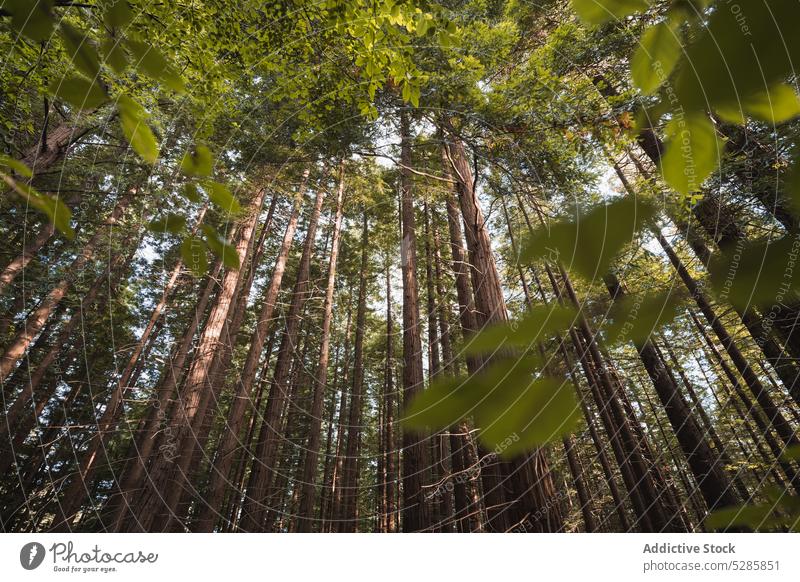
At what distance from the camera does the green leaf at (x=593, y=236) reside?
443mm

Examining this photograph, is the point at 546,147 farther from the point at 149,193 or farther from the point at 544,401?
the point at 149,193

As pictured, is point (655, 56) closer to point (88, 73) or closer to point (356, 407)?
point (88, 73)

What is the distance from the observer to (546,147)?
14.3ft

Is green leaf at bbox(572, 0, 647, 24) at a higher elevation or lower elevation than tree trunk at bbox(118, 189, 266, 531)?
lower

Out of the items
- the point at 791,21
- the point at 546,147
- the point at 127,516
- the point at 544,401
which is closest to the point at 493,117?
the point at 546,147

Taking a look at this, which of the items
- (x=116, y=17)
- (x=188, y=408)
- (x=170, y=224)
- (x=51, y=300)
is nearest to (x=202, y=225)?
(x=170, y=224)

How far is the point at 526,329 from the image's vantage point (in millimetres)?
440

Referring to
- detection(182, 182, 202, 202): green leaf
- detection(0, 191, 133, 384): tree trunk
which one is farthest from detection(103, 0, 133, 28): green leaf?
detection(0, 191, 133, 384): tree trunk

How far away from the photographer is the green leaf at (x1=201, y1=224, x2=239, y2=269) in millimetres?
772

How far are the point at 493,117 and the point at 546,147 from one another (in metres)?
0.79
